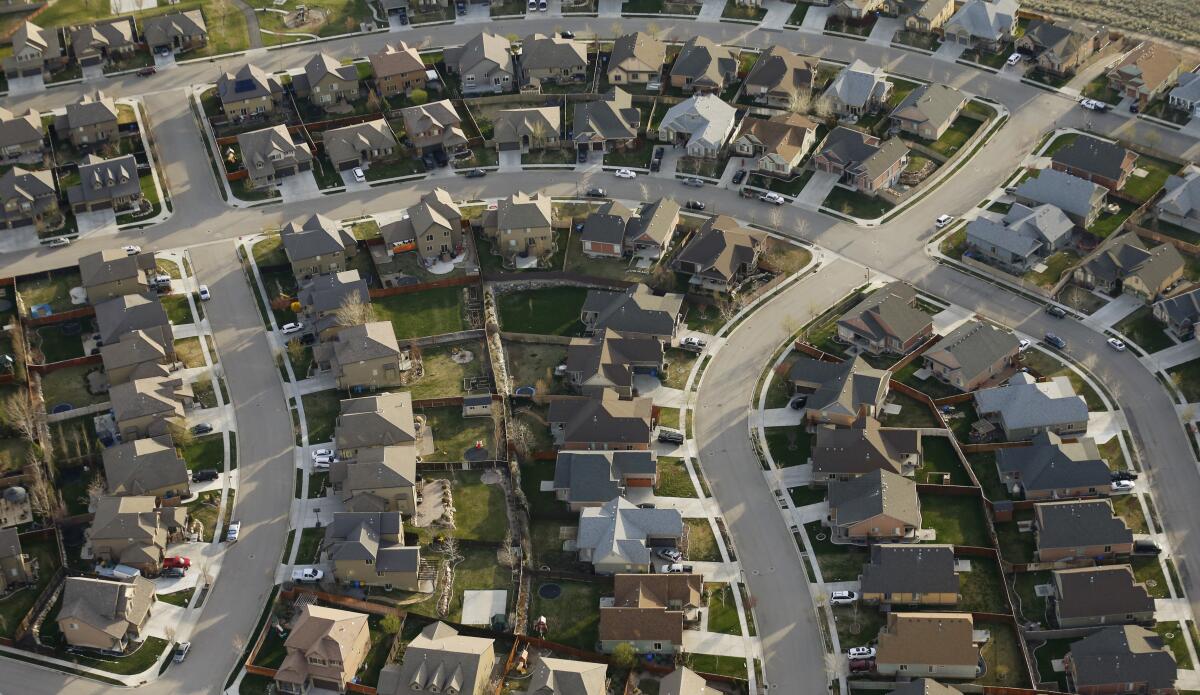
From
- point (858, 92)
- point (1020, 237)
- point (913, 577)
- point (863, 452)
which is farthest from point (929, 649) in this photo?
point (858, 92)

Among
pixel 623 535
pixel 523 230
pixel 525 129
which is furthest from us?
pixel 525 129

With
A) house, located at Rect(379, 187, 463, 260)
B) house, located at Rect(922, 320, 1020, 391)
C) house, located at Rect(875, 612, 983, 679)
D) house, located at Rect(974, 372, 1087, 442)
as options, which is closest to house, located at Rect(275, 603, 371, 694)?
house, located at Rect(875, 612, 983, 679)

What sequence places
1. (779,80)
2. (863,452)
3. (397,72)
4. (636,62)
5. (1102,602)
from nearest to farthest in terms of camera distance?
(1102,602)
(863,452)
(779,80)
(397,72)
(636,62)

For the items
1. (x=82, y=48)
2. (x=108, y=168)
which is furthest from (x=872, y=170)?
(x=82, y=48)

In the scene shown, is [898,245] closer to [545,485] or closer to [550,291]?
[550,291]

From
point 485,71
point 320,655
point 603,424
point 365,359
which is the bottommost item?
point 320,655

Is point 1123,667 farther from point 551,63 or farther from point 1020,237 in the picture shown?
point 551,63

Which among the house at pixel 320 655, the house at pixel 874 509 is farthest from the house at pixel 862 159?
the house at pixel 320 655

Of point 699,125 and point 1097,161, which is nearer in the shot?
point 1097,161

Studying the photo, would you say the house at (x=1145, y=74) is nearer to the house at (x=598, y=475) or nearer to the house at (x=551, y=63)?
the house at (x=551, y=63)
